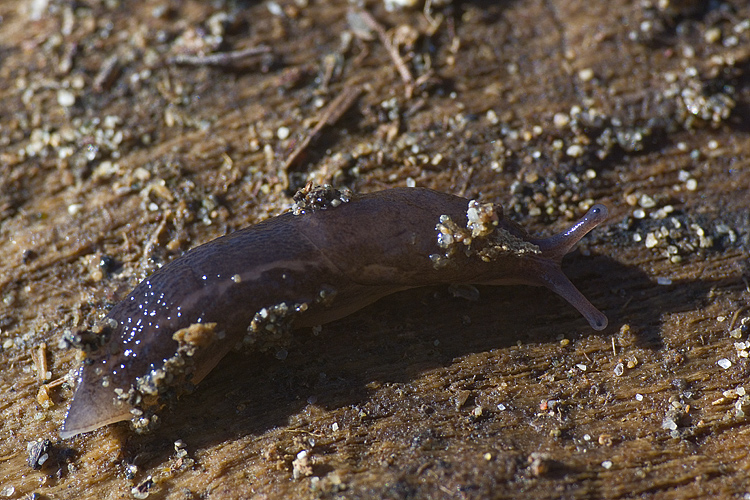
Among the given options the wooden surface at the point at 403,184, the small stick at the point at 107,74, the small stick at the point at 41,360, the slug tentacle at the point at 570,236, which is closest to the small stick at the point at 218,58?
the wooden surface at the point at 403,184

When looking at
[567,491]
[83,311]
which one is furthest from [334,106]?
[567,491]

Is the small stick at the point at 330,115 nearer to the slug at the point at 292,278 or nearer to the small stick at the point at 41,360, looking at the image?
the slug at the point at 292,278

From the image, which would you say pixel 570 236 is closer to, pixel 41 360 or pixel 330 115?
pixel 330 115

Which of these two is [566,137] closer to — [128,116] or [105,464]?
[128,116]

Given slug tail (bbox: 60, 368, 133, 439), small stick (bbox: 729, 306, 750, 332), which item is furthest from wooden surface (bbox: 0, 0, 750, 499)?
slug tail (bbox: 60, 368, 133, 439)

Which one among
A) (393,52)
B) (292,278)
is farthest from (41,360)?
(393,52)

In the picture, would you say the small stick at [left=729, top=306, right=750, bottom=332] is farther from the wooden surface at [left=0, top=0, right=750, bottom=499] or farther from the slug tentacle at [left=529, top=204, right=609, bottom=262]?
the slug tentacle at [left=529, top=204, right=609, bottom=262]

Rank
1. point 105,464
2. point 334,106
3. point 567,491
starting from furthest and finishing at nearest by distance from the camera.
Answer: point 334,106 < point 105,464 < point 567,491
